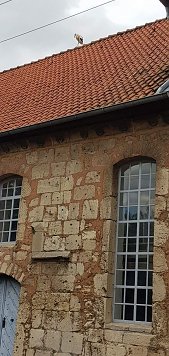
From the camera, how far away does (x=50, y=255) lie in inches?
319

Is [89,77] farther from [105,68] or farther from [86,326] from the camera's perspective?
[86,326]

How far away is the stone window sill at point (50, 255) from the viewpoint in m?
7.94

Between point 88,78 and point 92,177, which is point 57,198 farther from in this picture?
point 88,78

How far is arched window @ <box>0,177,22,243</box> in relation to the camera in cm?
918

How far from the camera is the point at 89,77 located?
10414 mm

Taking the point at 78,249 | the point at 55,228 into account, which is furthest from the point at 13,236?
the point at 78,249

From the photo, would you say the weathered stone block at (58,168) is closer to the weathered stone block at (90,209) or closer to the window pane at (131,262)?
the weathered stone block at (90,209)

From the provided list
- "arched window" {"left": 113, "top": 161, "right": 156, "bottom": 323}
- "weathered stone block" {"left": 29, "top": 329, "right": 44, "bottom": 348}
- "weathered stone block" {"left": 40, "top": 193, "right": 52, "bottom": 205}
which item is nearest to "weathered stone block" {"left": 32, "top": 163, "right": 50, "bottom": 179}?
"weathered stone block" {"left": 40, "top": 193, "right": 52, "bottom": 205}

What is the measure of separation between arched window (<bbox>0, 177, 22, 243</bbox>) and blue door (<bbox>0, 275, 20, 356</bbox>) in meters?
0.85

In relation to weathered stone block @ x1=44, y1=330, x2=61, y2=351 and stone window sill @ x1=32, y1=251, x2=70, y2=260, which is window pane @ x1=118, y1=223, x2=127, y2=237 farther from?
weathered stone block @ x1=44, y1=330, x2=61, y2=351

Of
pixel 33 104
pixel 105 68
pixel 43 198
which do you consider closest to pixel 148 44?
pixel 105 68

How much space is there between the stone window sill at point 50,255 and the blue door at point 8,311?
0.85 metres

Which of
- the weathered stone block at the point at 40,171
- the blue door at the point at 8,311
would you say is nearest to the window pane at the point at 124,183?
the weathered stone block at the point at 40,171

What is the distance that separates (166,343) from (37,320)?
2.45 meters
